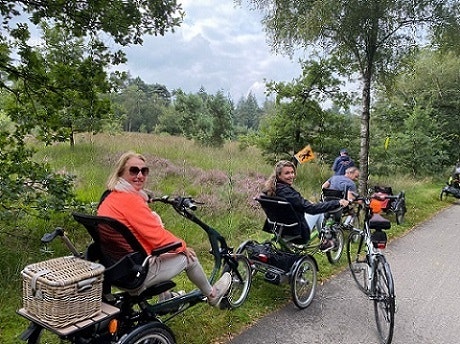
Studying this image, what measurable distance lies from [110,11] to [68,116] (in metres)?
1.35

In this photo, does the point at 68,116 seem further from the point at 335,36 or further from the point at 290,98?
the point at 290,98

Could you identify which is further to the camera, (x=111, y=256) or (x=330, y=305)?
(x=330, y=305)

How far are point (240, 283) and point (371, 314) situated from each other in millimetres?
1499

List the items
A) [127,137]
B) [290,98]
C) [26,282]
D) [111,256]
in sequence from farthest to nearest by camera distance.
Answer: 1. [290,98]
2. [127,137]
3. [111,256]
4. [26,282]

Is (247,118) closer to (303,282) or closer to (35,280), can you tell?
(303,282)

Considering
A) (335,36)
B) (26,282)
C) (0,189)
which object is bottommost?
(26,282)

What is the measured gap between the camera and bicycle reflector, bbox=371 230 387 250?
160 inches

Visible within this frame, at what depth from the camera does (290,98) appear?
12766mm

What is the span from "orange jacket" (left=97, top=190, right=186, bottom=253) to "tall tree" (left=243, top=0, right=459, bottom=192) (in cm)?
659

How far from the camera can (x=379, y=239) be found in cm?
408

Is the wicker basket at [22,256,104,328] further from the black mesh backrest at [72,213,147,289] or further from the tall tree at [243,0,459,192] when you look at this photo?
the tall tree at [243,0,459,192]

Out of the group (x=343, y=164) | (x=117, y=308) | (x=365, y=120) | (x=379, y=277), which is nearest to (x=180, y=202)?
(x=117, y=308)

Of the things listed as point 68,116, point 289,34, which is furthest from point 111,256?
point 289,34

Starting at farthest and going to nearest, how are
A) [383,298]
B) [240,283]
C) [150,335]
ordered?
[240,283]
[383,298]
[150,335]
